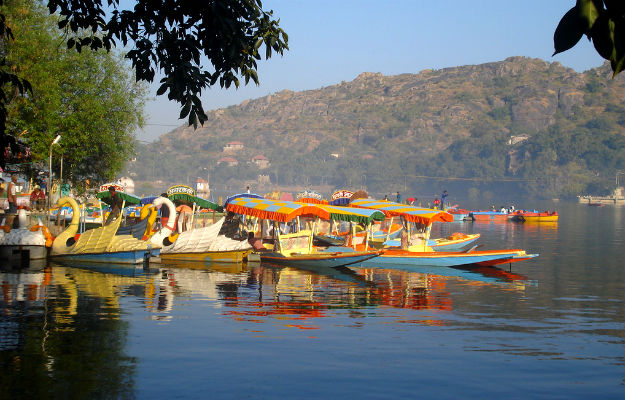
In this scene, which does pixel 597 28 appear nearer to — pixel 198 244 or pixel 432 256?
pixel 432 256

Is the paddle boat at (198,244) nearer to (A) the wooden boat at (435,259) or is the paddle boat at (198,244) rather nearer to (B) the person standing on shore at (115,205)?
(B) the person standing on shore at (115,205)

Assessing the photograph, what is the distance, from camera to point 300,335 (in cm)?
1350

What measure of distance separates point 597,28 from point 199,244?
23.0m

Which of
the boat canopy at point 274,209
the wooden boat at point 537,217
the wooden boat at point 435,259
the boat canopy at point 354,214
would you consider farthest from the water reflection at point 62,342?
the wooden boat at point 537,217

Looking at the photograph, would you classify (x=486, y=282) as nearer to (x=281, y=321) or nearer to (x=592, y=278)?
(x=592, y=278)

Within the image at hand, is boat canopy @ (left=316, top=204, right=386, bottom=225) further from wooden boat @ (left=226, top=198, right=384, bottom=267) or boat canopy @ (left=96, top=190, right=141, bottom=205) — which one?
boat canopy @ (left=96, top=190, right=141, bottom=205)

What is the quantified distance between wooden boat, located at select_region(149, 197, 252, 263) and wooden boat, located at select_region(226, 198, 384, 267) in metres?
1.09

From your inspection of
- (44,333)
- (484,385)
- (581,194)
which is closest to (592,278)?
(484,385)

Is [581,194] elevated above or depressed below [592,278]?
above

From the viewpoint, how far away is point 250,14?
360 inches

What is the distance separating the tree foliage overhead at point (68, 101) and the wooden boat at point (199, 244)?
274 inches

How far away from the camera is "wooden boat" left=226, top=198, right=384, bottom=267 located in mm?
24453

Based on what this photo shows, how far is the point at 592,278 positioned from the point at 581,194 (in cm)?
16649

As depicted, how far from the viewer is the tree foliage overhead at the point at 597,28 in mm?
4301
